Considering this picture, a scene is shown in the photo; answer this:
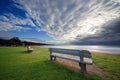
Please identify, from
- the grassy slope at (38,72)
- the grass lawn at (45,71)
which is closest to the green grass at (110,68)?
the grass lawn at (45,71)

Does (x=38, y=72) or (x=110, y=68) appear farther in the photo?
(x=110, y=68)

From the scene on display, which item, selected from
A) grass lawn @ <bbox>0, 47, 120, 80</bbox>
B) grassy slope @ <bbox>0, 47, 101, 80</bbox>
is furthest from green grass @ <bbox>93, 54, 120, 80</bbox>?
grassy slope @ <bbox>0, 47, 101, 80</bbox>

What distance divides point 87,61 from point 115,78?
1.38m

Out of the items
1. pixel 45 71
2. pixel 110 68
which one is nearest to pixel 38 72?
pixel 45 71

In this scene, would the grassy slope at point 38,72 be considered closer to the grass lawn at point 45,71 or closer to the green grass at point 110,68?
the grass lawn at point 45,71

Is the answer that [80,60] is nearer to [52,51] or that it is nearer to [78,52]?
[78,52]

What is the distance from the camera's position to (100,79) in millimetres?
4141

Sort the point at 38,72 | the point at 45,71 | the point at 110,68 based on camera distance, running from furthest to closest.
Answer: the point at 110,68, the point at 45,71, the point at 38,72

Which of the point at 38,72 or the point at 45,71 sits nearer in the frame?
the point at 38,72

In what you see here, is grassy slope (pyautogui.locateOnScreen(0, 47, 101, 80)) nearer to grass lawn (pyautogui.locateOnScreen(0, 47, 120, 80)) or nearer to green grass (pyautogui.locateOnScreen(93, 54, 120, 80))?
grass lawn (pyautogui.locateOnScreen(0, 47, 120, 80))

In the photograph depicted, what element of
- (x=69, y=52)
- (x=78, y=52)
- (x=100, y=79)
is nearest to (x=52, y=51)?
(x=69, y=52)

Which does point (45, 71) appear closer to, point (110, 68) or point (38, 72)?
point (38, 72)

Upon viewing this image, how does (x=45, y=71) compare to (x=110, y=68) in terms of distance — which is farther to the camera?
(x=110, y=68)

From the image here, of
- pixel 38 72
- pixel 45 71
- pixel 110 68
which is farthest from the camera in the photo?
pixel 110 68
